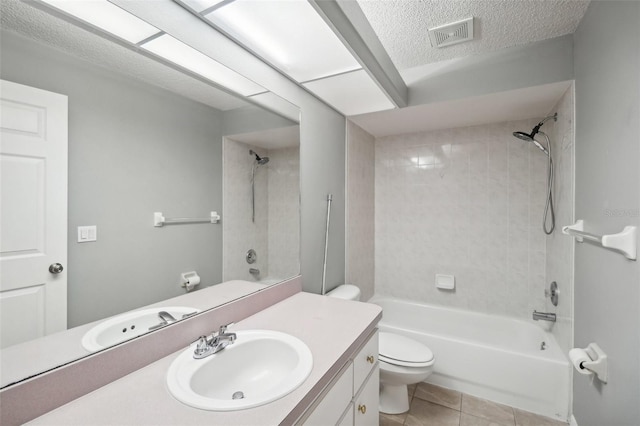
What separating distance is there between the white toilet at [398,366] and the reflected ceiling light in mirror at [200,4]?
6.00 feet

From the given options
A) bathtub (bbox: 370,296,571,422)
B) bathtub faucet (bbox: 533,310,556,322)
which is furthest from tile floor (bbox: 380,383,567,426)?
bathtub faucet (bbox: 533,310,556,322)

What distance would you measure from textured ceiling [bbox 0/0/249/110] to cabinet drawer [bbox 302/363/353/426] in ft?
4.08

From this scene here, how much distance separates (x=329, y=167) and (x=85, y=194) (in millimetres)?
1557

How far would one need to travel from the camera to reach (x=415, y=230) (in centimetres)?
286

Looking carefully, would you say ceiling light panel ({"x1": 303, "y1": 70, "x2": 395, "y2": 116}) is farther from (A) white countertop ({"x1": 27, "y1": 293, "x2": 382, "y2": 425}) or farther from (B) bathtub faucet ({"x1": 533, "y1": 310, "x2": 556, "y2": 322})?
(B) bathtub faucet ({"x1": 533, "y1": 310, "x2": 556, "y2": 322})

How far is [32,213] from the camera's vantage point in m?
0.70

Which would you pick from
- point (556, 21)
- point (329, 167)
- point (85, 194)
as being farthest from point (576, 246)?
point (85, 194)

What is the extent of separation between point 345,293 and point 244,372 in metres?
1.16

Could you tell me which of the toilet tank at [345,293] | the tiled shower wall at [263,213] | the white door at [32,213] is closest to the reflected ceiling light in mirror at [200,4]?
the tiled shower wall at [263,213]

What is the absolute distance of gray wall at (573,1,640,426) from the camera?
39.4 inches

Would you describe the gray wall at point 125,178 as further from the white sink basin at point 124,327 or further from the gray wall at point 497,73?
the gray wall at point 497,73

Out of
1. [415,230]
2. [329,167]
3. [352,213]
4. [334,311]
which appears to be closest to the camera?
[334,311]

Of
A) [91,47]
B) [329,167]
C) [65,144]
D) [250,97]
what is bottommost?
[65,144]

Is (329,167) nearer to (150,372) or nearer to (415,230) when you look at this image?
(415,230)
